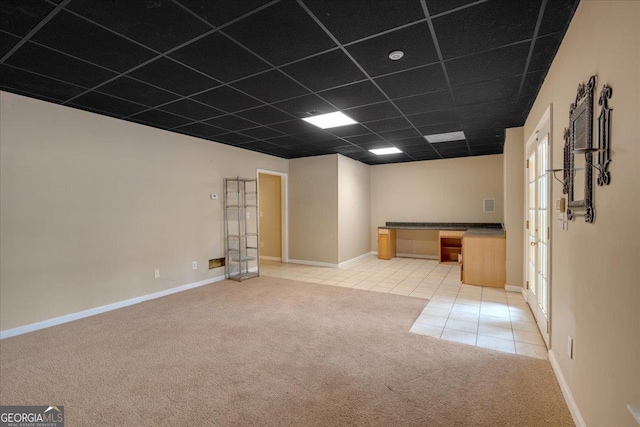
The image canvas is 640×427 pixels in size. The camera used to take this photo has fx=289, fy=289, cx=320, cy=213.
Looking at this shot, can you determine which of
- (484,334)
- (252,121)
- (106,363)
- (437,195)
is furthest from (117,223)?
(437,195)

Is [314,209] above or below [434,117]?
below

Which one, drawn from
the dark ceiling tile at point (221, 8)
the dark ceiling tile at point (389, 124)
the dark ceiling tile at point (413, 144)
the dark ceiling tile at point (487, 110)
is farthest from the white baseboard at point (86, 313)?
the dark ceiling tile at point (487, 110)

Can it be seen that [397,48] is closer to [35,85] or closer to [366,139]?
[366,139]

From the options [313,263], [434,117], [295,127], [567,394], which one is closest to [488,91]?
[434,117]

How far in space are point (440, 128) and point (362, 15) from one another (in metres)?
3.10

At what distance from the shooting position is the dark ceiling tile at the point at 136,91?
2.82m

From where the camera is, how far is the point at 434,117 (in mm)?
3951

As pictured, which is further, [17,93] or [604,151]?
[17,93]

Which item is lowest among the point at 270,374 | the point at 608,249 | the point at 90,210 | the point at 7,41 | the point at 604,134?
the point at 270,374

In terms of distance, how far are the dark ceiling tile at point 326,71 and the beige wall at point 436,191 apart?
5290 millimetres

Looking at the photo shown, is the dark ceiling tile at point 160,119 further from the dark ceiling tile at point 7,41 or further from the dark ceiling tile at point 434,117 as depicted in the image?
the dark ceiling tile at point 434,117

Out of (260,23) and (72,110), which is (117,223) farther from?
(260,23)

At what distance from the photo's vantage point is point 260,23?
194 cm

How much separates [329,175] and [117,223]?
4.04 meters
